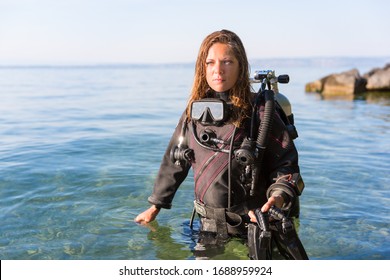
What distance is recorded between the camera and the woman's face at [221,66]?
331cm

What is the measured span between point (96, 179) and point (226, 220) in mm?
3074

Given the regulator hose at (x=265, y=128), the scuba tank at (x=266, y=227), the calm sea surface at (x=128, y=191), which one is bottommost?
the calm sea surface at (x=128, y=191)

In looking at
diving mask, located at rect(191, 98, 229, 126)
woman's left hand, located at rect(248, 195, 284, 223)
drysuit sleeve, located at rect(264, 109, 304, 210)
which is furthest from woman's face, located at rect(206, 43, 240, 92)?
woman's left hand, located at rect(248, 195, 284, 223)

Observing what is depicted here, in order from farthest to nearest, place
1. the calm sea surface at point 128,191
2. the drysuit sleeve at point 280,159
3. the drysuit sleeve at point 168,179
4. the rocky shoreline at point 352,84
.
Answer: the rocky shoreline at point 352,84, the calm sea surface at point 128,191, the drysuit sleeve at point 168,179, the drysuit sleeve at point 280,159

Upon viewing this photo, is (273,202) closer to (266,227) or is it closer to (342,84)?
(266,227)

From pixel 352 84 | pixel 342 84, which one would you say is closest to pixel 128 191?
pixel 352 84

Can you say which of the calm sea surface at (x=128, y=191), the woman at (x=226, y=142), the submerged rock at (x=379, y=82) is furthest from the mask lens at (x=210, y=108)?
the submerged rock at (x=379, y=82)

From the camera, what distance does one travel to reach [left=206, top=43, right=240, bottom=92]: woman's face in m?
3.31

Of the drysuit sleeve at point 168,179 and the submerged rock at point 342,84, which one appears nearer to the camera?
the drysuit sleeve at point 168,179

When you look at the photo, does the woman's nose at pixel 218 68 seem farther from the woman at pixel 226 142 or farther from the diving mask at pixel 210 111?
the diving mask at pixel 210 111

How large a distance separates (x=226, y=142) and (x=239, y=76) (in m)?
0.50

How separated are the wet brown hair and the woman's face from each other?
0.10 feet

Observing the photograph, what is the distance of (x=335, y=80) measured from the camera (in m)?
20.7
